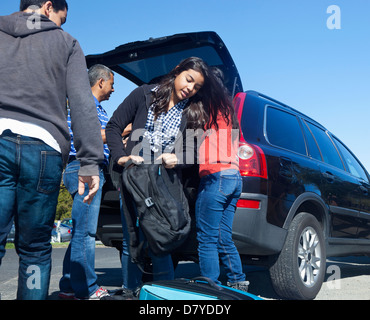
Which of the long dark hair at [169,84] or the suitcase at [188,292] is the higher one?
the long dark hair at [169,84]

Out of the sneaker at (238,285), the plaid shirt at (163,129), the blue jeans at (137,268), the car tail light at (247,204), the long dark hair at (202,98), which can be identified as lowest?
the sneaker at (238,285)

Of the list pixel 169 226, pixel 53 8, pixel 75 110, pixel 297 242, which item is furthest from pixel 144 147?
pixel 297 242

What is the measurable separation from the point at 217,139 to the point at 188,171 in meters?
0.36

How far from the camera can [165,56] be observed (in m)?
3.50

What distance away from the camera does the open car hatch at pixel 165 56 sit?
129 inches

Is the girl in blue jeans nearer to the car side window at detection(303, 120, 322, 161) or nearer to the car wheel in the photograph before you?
the car wheel

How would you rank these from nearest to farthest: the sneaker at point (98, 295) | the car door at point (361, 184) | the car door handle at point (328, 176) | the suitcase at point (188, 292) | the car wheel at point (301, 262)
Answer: the suitcase at point (188, 292) → the sneaker at point (98, 295) → the car wheel at point (301, 262) → the car door handle at point (328, 176) → the car door at point (361, 184)

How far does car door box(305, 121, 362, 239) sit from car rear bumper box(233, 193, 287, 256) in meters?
1.08

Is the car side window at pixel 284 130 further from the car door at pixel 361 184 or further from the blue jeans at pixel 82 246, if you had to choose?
the blue jeans at pixel 82 246

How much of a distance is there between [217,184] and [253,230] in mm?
518

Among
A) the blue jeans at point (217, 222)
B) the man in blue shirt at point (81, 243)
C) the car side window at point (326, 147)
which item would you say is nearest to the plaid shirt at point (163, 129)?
the blue jeans at point (217, 222)

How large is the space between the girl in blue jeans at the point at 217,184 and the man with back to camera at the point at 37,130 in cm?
114

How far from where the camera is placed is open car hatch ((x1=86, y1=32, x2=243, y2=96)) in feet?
10.8

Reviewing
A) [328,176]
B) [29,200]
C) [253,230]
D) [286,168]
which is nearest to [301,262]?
[253,230]
